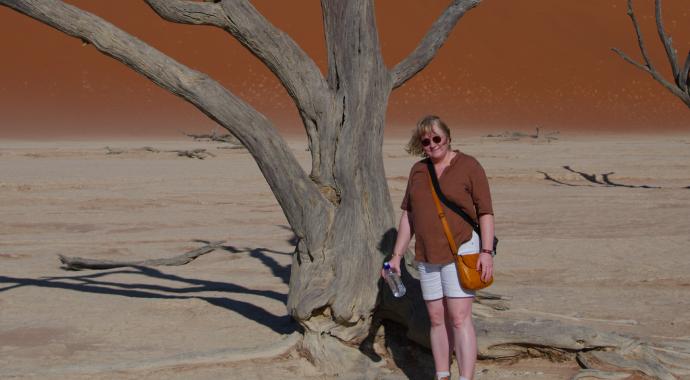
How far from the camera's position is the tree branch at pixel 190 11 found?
4.24 m

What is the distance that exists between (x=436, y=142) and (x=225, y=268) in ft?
13.0

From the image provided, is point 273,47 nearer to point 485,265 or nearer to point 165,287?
point 485,265

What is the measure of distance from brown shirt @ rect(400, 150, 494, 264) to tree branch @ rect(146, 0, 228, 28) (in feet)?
4.41

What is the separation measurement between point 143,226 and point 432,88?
27876 millimetres

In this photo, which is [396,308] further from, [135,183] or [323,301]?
[135,183]

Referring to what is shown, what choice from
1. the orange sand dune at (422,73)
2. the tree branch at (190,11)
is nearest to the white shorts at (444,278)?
the tree branch at (190,11)

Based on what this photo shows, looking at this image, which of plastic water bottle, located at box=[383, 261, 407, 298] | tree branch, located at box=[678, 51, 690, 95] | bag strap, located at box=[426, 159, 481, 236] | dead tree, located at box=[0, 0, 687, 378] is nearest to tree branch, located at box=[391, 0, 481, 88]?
dead tree, located at box=[0, 0, 687, 378]

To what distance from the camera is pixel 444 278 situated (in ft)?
12.3

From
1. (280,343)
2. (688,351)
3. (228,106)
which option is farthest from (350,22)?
(688,351)

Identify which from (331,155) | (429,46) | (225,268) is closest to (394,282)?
(331,155)

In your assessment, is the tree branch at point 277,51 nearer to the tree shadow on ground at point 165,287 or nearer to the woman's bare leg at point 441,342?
the woman's bare leg at point 441,342

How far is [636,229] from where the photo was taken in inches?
362

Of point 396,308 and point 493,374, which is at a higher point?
point 396,308

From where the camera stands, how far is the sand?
4781mm
